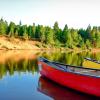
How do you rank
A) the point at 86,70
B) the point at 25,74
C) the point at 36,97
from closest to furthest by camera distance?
the point at 36,97 < the point at 86,70 < the point at 25,74

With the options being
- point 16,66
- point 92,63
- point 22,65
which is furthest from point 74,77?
point 22,65

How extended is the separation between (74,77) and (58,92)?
1.80 m

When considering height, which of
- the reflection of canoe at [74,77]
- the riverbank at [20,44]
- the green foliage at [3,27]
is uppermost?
the green foliage at [3,27]

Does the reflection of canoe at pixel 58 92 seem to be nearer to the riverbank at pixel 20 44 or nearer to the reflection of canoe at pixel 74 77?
the reflection of canoe at pixel 74 77

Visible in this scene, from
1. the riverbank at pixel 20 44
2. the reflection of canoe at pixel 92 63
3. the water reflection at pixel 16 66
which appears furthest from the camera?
the riverbank at pixel 20 44

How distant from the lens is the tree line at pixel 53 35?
389 feet

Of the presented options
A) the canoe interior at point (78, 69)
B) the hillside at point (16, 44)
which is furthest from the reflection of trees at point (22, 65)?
the hillside at point (16, 44)

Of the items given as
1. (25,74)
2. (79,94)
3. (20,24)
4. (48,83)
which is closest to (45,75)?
(48,83)

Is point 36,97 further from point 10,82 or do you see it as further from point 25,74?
point 25,74

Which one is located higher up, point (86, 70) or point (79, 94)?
point (86, 70)

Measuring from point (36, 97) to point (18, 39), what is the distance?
96797 mm

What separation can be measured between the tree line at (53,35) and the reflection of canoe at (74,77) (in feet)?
303

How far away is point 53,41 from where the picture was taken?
395 ft

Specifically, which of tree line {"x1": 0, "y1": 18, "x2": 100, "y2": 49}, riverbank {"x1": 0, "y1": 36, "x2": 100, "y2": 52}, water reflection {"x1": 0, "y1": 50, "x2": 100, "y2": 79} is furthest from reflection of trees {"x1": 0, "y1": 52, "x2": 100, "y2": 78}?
tree line {"x1": 0, "y1": 18, "x2": 100, "y2": 49}
